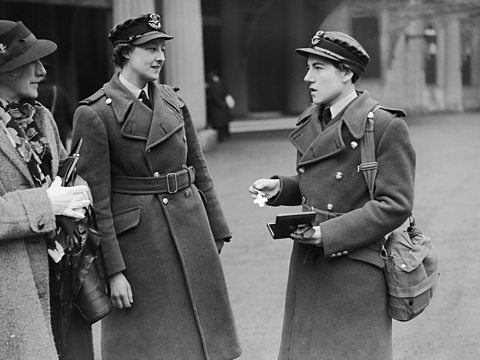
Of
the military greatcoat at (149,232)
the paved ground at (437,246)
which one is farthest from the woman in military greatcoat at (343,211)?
the paved ground at (437,246)

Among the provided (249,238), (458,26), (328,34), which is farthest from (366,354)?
(458,26)

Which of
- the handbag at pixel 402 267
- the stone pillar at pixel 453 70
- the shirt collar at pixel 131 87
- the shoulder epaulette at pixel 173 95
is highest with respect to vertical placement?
the shirt collar at pixel 131 87

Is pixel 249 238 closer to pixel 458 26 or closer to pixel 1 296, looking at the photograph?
pixel 1 296

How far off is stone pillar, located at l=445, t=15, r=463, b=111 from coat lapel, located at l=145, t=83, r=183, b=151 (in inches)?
1023

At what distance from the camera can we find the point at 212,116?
18.0 metres

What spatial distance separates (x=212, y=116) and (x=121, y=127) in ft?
46.6

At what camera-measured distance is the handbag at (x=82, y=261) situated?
10.5 ft

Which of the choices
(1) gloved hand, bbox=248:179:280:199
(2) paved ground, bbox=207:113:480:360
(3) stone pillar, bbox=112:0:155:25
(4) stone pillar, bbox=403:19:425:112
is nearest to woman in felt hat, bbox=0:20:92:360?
(1) gloved hand, bbox=248:179:280:199

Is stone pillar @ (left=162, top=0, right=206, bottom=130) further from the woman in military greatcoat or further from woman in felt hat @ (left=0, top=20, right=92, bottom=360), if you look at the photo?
woman in felt hat @ (left=0, top=20, right=92, bottom=360)

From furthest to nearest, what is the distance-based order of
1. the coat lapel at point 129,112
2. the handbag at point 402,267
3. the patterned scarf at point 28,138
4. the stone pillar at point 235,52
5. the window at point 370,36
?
the stone pillar at point 235,52, the window at point 370,36, the coat lapel at point 129,112, the handbag at point 402,267, the patterned scarf at point 28,138

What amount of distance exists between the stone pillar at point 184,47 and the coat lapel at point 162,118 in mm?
11086

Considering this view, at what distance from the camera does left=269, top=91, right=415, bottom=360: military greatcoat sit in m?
3.31

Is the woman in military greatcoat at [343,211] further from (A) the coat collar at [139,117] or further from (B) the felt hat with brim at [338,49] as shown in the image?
(A) the coat collar at [139,117]

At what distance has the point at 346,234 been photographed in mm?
3328
